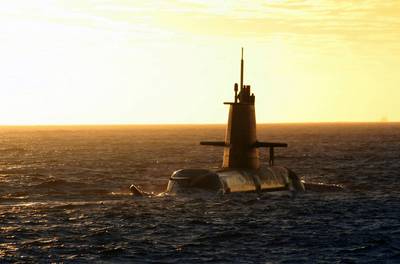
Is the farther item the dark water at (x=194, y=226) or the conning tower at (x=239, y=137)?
the conning tower at (x=239, y=137)

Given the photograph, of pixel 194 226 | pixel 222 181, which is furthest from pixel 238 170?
pixel 194 226

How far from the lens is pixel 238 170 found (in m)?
53.9

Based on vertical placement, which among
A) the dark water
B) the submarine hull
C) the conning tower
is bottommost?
the dark water

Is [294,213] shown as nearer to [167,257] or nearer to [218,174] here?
[218,174]

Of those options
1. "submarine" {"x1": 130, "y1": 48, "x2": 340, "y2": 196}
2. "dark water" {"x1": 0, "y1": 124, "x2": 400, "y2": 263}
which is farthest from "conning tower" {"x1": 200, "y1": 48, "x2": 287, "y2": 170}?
"dark water" {"x1": 0, "y1": 124, "x2": 400, "y2": 263}

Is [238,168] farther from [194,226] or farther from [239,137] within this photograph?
[194,226]

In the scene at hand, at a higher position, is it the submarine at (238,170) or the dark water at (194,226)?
the submarine at (238,170)

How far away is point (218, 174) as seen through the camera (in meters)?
51.8

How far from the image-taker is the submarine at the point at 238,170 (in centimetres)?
5178

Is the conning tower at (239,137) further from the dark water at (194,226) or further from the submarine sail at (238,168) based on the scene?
the dark water at (194,226)

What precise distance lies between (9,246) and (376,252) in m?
18.4

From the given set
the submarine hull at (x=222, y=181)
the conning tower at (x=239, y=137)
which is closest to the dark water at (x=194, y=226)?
the submarine hull at (x=222, y=181)

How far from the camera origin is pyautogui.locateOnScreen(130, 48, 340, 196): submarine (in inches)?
2039

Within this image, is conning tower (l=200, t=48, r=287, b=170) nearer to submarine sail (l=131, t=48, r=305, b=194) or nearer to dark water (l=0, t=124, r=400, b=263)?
submarine sail (l=131, t=48, r=305, b=194)
